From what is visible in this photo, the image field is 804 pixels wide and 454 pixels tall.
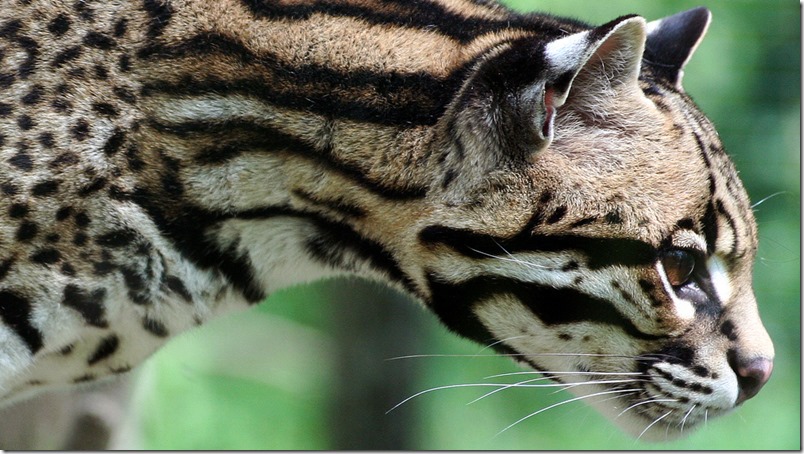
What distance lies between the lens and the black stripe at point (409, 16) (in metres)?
2.24

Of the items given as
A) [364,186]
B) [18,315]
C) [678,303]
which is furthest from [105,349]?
[678,303]

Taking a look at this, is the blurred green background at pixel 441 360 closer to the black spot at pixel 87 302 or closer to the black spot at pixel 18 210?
the black spot at pixel 87 302

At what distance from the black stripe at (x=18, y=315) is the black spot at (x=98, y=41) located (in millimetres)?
553

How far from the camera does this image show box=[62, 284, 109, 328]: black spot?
2143 mm

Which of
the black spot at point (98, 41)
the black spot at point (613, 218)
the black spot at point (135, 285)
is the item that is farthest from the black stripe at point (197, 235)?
the black spot at point (613, 218)

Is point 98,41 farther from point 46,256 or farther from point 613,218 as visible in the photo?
point 613,218

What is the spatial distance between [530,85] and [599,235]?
364 millimetres

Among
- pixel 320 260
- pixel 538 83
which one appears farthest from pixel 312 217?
pixel 538 83

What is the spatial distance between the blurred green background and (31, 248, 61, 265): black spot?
77 centimetres

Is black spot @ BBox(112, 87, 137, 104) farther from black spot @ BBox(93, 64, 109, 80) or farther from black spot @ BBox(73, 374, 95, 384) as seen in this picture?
black spot @ BBox(73, 374, 95, 384)

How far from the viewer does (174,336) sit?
2.42 m

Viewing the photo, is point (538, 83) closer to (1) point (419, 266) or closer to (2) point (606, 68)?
(2) point (606, 68)

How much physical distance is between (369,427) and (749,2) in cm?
262

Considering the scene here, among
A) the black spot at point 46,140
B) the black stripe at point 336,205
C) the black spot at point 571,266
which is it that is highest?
the black spot at point 571,266
